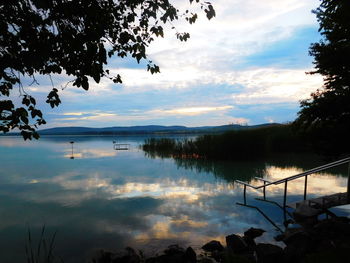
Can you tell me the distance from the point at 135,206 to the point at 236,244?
5282 mm

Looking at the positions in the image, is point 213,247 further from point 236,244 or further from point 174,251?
point 174,251

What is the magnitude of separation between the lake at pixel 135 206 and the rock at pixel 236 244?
975 mm

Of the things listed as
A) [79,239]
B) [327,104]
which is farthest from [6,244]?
[327,104]

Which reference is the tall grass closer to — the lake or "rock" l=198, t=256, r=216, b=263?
the lake

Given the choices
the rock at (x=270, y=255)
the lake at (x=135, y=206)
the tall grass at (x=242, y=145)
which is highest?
the tall grass at (x=242, y=145)

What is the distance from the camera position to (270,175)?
1628 cm

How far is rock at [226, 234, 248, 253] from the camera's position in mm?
6215

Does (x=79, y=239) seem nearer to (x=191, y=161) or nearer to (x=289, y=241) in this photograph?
(x=289, y=241)

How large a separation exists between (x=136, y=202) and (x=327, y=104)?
26.3 feet

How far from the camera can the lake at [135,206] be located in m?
7.46

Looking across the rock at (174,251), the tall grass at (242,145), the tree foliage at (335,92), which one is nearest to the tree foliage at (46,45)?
the rock at (174,251)

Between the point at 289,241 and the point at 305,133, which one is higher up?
the point at 305,133

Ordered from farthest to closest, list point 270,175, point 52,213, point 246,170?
1. point 246,170
2. point 270,175
3. point 52,213

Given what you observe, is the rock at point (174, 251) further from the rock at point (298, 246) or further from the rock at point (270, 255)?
the rock at point (298, 246)
